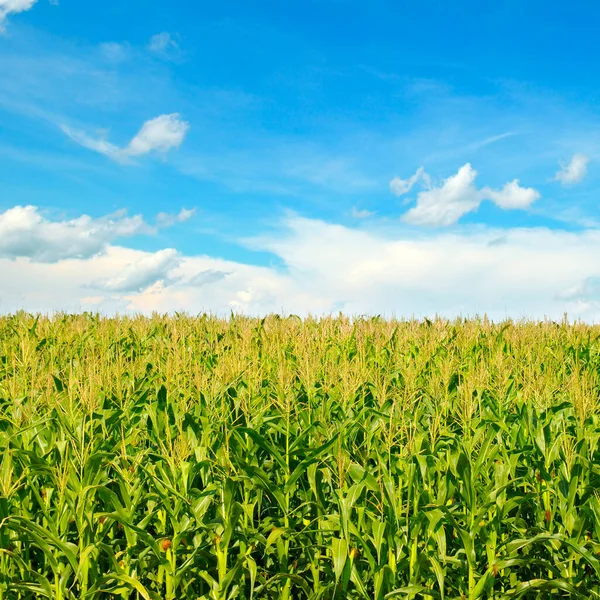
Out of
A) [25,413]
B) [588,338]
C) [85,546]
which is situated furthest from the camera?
[588,338]

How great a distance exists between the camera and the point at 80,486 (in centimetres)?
394

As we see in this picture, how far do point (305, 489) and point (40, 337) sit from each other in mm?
8500

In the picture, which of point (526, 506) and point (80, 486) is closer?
point (80, 486)

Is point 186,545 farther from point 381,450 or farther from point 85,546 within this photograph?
point 381,450

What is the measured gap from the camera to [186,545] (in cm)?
397

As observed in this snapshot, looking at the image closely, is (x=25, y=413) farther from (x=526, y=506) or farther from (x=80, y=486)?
(x=526, y=506)

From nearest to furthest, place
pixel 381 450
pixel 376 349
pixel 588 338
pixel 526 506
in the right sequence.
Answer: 1. pixel 381 450
2. pixel 526 506
3. pixel 376 349
4. pixel 588 338

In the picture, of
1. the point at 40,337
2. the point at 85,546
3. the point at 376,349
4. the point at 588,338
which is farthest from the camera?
the point at 588,338

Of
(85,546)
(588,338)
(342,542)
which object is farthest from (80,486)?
(588,338)

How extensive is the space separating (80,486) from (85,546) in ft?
1.31

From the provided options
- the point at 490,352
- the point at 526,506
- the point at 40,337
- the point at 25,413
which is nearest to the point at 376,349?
the point at 490,352

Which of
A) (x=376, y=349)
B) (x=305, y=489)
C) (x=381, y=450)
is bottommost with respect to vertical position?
(x=305, y=489)

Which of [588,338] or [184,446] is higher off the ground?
[588,338]

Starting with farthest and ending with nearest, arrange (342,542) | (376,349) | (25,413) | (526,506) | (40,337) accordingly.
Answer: (40,337) < (376,349) < (25,413) < (526,506) < (342,542)
